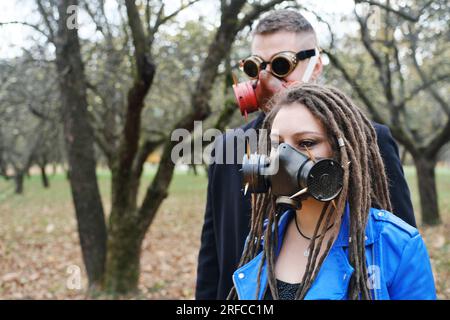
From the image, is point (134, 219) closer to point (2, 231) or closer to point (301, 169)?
point (301, 169)

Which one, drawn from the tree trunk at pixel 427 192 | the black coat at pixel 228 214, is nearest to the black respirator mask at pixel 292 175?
the black coat at pixel 228 214

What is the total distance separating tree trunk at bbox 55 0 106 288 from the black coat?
434cm

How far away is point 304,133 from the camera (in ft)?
5.11

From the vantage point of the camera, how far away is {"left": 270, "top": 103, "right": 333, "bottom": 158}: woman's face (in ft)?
5.10

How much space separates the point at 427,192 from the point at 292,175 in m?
10.7

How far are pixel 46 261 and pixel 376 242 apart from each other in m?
9.01

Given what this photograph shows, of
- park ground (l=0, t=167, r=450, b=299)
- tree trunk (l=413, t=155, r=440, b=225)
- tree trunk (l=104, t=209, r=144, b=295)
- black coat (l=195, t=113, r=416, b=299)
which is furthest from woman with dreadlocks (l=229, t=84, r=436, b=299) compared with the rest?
tree trunk (l=413, t=155, r=440, b=225)

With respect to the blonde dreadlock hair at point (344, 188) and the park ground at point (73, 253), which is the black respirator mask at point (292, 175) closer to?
the blonde dreadlock hair at point (344, 188)

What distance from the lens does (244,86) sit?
89.4 inches

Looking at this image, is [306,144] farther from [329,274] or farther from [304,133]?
[329,274]

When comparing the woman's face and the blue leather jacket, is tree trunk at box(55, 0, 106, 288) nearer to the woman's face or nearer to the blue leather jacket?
the woman's face

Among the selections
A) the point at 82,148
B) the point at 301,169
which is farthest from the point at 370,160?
the point at 82,148

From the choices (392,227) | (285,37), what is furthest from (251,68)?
(392,227)

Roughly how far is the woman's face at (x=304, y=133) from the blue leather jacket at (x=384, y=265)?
0.22 m
